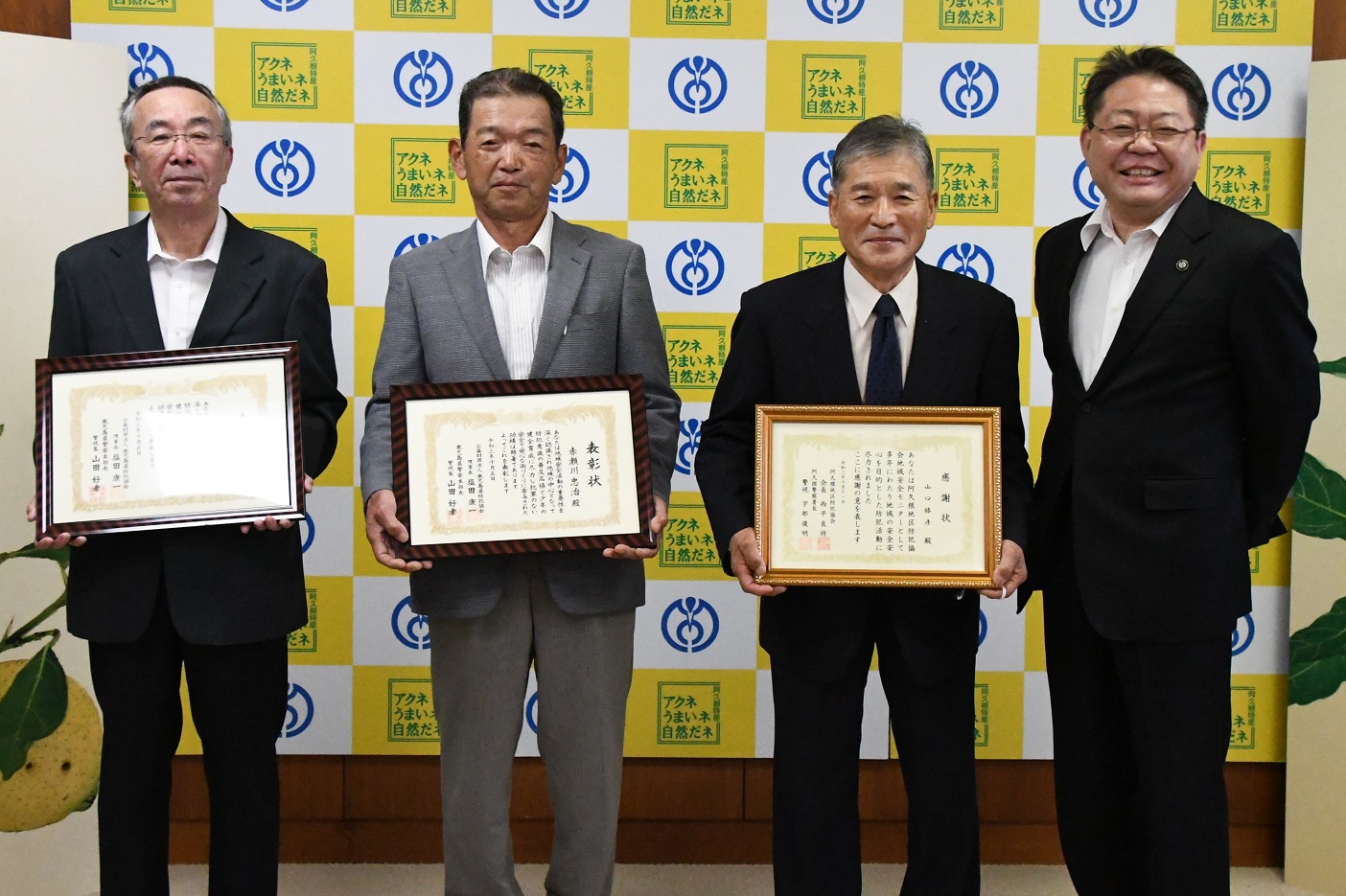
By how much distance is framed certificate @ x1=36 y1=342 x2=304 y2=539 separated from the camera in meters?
2.07

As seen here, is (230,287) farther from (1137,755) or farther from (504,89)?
(1137,755)

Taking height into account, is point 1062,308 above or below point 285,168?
below

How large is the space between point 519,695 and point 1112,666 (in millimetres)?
1232

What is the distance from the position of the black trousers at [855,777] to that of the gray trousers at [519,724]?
37 cm

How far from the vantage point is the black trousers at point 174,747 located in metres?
Answer: 2.18

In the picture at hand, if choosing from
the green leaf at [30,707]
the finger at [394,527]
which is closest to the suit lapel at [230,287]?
the finger at [394,527]

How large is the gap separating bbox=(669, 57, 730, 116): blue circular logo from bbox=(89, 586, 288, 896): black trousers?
1.86 m

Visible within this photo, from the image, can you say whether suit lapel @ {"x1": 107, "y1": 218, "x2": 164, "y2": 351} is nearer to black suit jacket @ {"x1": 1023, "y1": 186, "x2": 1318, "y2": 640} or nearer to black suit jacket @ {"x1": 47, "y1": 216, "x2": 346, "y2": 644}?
black suit jacket @ {"x1": 47, "y1": 216, "x2": 346, "y2": 644}

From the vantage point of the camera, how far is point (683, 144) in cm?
314

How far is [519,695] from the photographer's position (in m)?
2.31

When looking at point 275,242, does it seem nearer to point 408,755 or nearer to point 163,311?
point 163,311

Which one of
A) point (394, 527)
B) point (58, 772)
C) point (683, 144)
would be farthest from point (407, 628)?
point (683, 144)

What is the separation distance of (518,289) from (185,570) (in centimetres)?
86

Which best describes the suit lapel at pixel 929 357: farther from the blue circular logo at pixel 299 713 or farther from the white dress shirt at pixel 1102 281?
the blue circular logo at pixel 299 713
